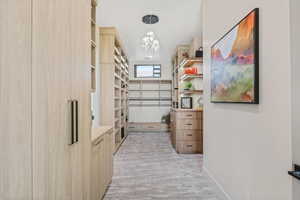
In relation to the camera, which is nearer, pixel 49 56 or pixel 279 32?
pixel 49 56

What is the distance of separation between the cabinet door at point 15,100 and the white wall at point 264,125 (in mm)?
1513

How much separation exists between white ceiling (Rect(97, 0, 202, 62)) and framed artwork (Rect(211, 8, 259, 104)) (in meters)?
2.41

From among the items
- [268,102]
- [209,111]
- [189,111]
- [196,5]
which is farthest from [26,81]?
[196,5]

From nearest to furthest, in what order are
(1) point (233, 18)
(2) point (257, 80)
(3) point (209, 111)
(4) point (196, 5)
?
(2) point (257, 80) → (1) point (233, 18) → (3) point (209, 111) → (4) point (196, 5)

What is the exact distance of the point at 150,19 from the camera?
16.8 feet

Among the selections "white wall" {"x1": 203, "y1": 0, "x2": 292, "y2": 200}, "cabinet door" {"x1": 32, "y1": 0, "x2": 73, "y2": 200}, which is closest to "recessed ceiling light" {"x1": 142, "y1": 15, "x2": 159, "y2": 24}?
"white wall" {"x1": 203, "y1": 0, "x2": 292, "y2": 200}

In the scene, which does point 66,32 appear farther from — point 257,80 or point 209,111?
point 209,111

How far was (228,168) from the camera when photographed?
223 cm

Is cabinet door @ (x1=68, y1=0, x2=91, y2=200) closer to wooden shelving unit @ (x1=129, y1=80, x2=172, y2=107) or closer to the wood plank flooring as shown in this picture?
the wood plank flooring

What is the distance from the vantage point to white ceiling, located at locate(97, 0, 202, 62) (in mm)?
4410

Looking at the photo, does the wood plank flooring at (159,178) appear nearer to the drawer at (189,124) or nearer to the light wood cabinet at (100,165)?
the light wood cabinet at (100,165)

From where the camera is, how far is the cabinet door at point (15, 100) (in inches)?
34.9

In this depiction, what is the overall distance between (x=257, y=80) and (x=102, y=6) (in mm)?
3910

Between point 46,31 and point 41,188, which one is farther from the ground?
point 46,31
